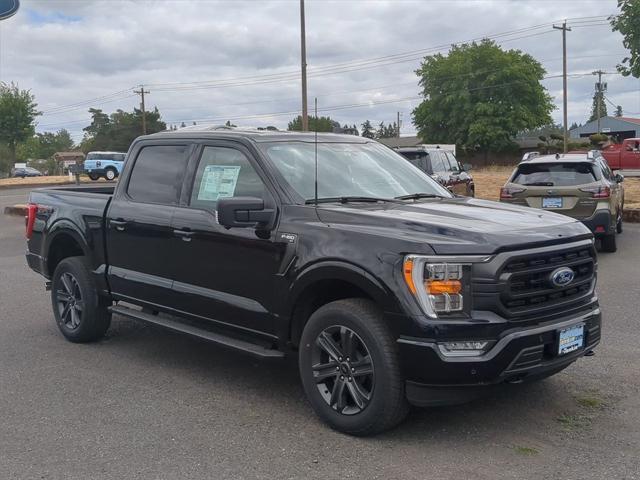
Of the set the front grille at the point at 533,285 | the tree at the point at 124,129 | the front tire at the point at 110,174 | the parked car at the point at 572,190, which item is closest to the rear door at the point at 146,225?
the front grille at the point at 533,285

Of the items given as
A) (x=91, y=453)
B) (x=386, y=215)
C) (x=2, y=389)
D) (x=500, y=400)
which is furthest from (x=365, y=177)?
(x=2, y=389)

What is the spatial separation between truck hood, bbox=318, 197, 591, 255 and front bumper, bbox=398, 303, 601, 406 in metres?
0.48

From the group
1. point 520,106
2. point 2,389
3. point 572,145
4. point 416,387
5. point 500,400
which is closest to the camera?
point 416,387

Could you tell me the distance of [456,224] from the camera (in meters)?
4.15

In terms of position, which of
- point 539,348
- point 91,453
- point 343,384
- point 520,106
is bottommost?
point 91,453

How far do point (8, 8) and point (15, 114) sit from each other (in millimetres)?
49662

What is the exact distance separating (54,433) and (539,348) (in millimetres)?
2960

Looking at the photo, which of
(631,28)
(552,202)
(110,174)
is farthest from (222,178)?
(110,174)

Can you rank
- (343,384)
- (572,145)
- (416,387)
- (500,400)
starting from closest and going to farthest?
1. (416,387)
2. (343,384)
3. (500,400)
4. (572,145)

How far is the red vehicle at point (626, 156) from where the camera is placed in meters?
28.9

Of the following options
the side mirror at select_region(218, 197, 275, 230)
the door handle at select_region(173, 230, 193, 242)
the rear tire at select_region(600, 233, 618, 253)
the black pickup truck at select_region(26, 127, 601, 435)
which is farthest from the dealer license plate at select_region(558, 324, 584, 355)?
the rear tire at select_region(600, 233, 618, 253)

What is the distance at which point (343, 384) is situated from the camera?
4.27 meters

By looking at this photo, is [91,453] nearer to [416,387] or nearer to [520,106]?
[416,387]

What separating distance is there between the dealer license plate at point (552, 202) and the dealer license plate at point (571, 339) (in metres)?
7.03
